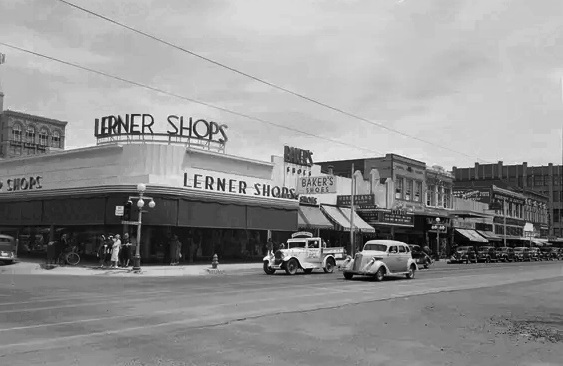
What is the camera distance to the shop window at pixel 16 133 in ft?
390

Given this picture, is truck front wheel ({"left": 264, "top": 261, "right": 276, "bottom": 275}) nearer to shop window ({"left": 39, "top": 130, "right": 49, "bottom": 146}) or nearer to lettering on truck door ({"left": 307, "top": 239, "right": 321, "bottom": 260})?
lettering on truck door ({"left": 307, "top": 239, "right": 321, "bottom": 260})

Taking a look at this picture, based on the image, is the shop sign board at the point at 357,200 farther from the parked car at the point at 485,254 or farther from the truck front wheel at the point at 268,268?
the parked car at the point at 485,254

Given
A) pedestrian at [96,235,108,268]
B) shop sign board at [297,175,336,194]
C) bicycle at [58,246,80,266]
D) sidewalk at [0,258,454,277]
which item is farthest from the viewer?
shop sign board at [297,175,336,194]

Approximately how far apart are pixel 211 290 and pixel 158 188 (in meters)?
13.2

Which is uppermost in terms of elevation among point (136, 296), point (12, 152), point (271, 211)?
point (12, 152)

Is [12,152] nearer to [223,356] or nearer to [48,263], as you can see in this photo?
[48,263]

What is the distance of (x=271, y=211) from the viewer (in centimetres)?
3825

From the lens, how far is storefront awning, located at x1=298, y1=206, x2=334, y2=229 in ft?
133

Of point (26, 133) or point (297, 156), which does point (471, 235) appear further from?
point (26, 133)

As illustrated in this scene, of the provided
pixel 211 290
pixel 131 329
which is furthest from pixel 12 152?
pixel 131 329

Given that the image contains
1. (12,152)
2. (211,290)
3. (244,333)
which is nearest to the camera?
(244,333)

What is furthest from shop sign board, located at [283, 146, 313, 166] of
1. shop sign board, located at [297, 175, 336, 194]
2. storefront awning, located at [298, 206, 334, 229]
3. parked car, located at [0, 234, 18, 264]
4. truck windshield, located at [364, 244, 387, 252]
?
parked car, located at [0, 234, 18, 264]

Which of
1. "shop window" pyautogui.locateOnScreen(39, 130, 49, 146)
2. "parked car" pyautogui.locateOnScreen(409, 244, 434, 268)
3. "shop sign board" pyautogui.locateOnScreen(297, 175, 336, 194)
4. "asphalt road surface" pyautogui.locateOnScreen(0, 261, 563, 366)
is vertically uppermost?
"shop window" pyautogui.locateOnScreen(39, 130, 49, 146)

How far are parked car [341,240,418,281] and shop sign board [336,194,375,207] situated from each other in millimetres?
15670
